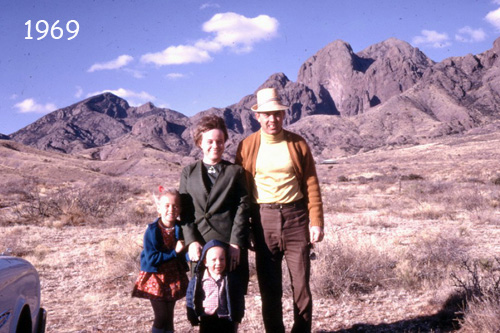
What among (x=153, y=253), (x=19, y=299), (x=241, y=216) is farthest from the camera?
(x=153, y=253)

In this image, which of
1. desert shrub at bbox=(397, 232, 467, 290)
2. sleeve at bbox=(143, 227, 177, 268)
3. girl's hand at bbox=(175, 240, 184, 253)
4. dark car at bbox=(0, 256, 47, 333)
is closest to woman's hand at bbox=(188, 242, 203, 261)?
girl's hand at bbox=(175, 240, 184, 253)

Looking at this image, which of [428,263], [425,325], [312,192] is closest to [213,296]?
[312,192]

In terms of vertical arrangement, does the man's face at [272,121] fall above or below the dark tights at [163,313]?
above

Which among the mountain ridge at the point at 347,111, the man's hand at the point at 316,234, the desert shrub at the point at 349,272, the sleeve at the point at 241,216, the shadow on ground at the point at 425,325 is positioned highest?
the mountain ridge at the point at 347,111

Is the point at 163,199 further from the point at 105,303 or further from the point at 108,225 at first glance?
the point at 108,225

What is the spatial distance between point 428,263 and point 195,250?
4274 mm

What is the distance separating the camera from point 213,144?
2.73 metres

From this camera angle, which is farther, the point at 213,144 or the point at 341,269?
the point at 341,269

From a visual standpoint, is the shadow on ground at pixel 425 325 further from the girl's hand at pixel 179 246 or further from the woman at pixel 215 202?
the girl's hand at pixel 179 246

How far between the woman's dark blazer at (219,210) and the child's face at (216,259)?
0.36 feet

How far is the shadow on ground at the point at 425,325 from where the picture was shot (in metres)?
3.67

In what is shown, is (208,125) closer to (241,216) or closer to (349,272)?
(241,216)

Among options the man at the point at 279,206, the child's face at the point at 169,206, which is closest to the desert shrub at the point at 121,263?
the man at the point at 279,206

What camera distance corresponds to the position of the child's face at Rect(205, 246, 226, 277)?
252 cm
